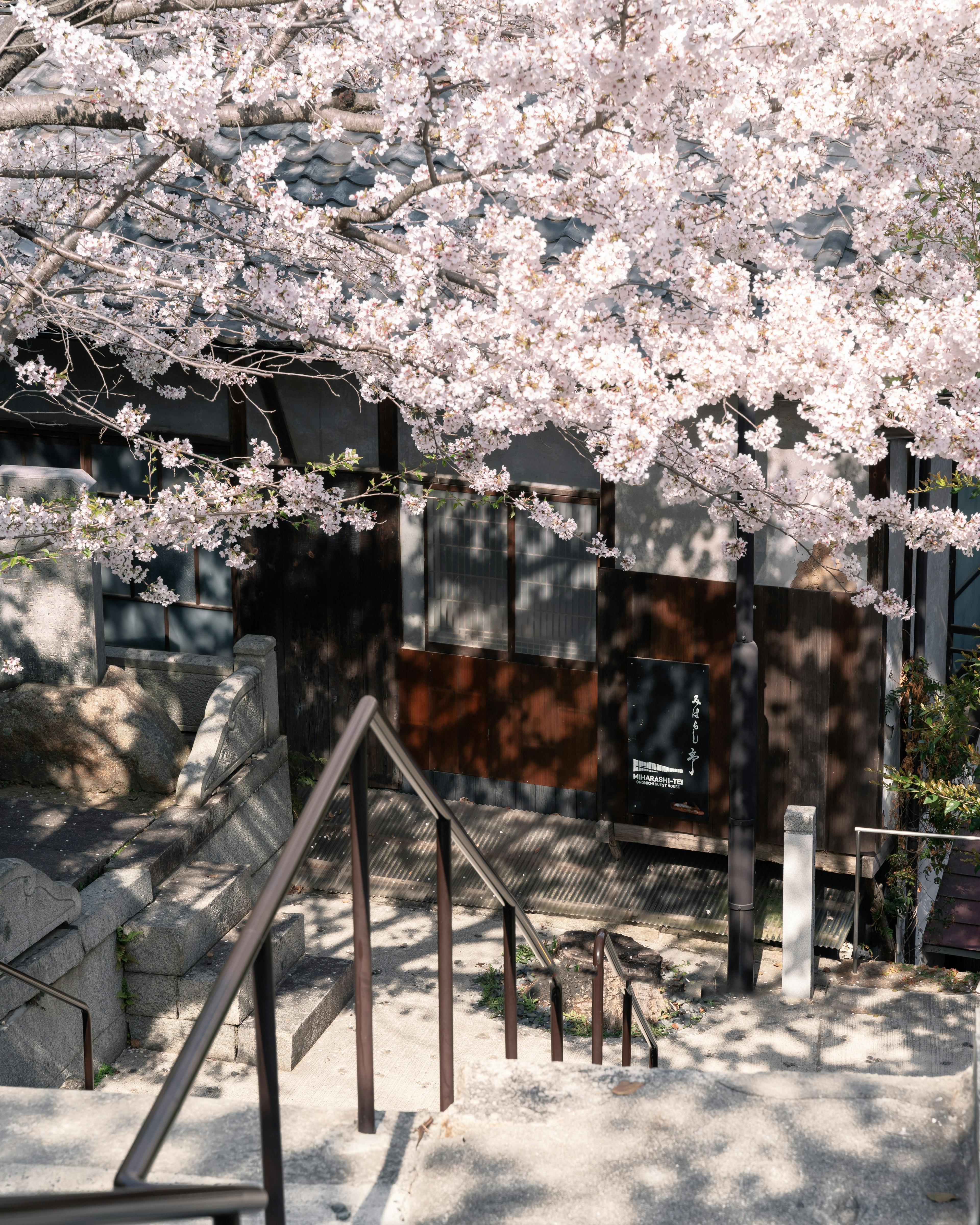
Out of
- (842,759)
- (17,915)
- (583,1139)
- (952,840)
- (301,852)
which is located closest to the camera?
(301,852)

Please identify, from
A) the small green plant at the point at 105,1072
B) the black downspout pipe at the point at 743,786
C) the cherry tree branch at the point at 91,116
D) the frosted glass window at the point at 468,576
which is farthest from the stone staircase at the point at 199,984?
the cherry tree branch at the point at 91,116

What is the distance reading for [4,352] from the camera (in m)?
7.11

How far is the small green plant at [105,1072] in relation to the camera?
330 inches

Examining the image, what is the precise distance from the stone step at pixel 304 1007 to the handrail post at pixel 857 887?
3591 mm

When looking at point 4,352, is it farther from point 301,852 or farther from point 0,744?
point 301,852

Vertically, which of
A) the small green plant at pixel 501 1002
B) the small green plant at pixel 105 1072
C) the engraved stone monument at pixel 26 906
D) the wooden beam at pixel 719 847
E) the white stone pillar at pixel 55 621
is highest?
the white stone pillar at pixel 55 621

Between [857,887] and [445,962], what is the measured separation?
632cm

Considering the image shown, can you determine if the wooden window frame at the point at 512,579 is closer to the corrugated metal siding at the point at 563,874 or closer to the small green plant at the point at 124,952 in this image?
the corrugated metal siding at the point at 563,874

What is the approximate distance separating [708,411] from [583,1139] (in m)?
7.18

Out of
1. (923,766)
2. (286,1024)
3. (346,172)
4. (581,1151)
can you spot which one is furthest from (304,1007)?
(346,172)

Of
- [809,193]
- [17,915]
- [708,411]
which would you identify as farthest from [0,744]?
[809,193]

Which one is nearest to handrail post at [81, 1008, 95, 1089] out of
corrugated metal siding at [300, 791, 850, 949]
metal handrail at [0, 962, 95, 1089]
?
metal handrail at [0, 962, 95, 1089]

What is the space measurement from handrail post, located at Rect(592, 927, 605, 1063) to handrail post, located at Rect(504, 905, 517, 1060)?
1112 millimetres

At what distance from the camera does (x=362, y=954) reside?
11.8 feet
